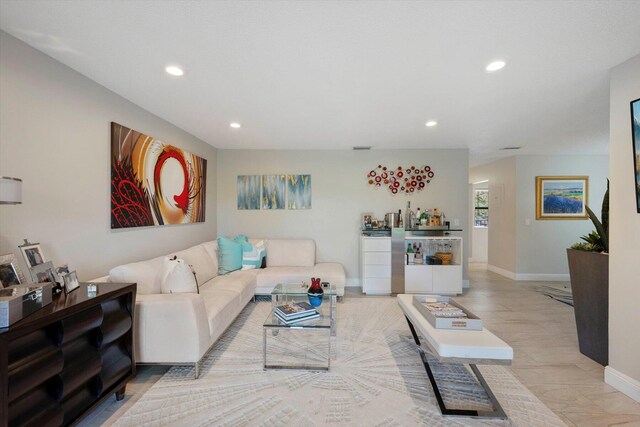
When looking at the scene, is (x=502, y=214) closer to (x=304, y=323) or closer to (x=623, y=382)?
(x=623, y=382)

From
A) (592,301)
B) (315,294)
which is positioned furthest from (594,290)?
(315,294)

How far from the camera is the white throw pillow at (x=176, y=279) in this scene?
241 cm

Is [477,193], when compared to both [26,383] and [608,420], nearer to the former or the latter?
[608,420]

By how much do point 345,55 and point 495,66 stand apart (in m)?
1.14

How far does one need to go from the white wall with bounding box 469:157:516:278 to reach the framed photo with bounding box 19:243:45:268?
666 cm

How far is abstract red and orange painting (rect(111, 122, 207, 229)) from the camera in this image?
2.61 metres

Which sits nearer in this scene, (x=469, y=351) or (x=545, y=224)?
(x=469, y=351)

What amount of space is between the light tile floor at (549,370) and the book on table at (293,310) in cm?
103

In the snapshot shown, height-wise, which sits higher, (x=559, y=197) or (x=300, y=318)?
(x=559, y=197)

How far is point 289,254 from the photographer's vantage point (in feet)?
14.9

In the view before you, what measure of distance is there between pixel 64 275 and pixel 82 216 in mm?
768

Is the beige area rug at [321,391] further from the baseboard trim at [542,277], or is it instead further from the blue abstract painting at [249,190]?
the baseboard trim at [542,277]

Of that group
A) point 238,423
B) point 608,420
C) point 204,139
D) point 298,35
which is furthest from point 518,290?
point 204,139

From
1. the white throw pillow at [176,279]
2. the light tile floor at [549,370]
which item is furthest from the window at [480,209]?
the white throw pillow at [176,279]
